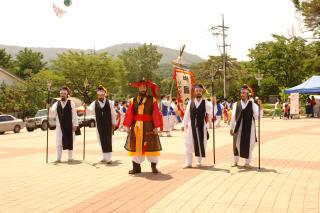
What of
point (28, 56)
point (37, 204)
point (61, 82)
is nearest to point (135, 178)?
point (37, 204)

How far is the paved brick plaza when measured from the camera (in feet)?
21.3

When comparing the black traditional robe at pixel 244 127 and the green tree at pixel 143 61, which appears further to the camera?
the green tree at pixel 143 61

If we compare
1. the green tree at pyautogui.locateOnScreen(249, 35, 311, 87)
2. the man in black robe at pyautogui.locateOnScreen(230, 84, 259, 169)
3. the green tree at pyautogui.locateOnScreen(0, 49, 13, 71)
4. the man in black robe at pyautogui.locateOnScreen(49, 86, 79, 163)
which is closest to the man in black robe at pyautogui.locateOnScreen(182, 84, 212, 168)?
the man in black robe at pyautogui.locateOnScreen(230, 84, 259, 169)

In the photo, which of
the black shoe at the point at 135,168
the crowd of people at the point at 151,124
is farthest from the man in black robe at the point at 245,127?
the black shoe at the point at 135,168

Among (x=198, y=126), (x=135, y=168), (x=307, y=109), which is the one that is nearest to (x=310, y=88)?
(x=307, y=109)

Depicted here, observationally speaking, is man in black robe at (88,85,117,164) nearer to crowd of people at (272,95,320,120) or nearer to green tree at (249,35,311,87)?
crowd of people at (272,95,320,120)

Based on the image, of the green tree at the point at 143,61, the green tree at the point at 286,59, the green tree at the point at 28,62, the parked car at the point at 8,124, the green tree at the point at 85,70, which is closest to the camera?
the parked car at the point at 8,124

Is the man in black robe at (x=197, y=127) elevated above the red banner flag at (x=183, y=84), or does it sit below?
below

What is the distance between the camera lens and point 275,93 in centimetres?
5400

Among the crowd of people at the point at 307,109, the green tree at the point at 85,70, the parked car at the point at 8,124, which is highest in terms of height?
the green tree at the point at 85,70

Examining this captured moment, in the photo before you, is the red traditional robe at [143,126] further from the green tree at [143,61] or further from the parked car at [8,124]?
the green tree at [143,61]

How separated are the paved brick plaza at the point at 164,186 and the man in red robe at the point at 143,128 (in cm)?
40

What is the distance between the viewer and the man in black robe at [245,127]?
10078mm

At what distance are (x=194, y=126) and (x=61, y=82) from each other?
46.2m
